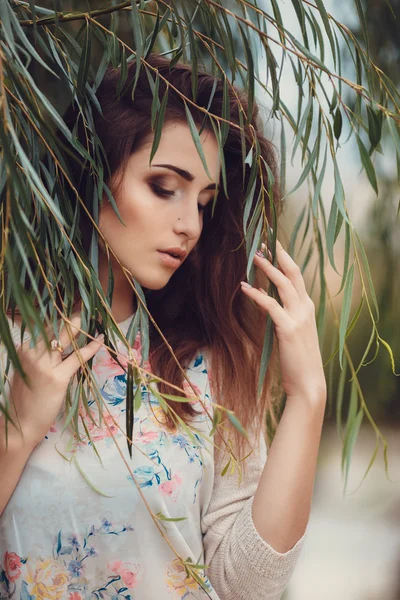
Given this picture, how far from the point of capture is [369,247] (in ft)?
5.36

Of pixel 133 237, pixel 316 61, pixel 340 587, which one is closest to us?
pixel 316 61

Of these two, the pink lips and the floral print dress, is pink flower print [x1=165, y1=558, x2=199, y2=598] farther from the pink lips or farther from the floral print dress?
the pink lips

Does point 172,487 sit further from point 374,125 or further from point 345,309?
point 374,125

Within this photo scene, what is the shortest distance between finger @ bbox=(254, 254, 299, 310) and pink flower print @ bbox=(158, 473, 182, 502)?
11.5 inches

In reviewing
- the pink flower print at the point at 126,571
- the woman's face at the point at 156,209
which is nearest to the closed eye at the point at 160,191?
the woman's face at the point at 156,209

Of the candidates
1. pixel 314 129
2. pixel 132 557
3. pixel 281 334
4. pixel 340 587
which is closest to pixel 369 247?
pixel 314 129

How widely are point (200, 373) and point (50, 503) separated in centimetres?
32

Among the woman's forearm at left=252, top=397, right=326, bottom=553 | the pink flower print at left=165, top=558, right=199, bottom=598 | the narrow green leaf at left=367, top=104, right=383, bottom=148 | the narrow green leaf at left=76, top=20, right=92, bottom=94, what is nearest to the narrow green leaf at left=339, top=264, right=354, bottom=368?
the narrow green leaf at left=367, top=104, right=383, bottom=148

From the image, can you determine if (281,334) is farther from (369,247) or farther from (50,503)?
(369,247)

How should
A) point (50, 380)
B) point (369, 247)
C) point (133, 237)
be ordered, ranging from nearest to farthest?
1. point (50, 380)
2. point (133, 237)
3. point (369, 247)

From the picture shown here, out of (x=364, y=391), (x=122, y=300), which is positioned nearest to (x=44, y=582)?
(x=122, y=300)

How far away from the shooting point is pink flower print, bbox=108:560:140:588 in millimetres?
1055

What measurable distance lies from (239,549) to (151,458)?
0.18m

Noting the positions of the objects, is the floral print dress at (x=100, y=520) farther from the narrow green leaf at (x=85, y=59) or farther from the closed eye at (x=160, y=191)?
the narrow green leaf at (x=85, y=59)
